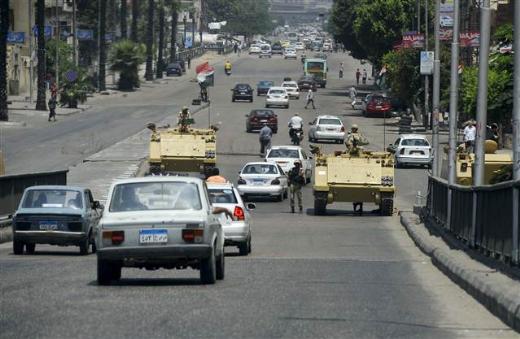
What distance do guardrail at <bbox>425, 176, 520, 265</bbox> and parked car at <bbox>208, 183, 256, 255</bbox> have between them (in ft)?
13.5

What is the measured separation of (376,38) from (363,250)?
3394 inches

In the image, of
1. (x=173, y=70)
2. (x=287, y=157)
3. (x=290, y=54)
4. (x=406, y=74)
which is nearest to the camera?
(x=287, y=157)

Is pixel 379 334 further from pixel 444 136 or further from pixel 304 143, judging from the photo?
pixel 444 136

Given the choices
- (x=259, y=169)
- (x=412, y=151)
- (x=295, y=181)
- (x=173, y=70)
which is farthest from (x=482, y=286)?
(x=173, y=70)

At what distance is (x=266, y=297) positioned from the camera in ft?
60.5

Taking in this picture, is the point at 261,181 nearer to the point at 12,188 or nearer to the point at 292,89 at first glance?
the point at 12,188

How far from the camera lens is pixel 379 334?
1484cm

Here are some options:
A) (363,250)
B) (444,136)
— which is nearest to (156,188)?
(363,250)

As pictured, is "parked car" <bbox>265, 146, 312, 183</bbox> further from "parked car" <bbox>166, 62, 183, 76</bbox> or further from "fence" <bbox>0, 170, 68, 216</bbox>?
"parked car" <bbox>166, 62, 183, 76</bbox>

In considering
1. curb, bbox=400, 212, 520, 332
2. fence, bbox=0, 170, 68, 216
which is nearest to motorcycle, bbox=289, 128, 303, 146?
fence, bbox=0, 170, 68, 216

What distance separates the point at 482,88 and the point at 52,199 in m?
8.98

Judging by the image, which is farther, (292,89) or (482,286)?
(292,89)

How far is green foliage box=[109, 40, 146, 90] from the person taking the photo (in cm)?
11431

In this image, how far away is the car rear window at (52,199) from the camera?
30266 mm
